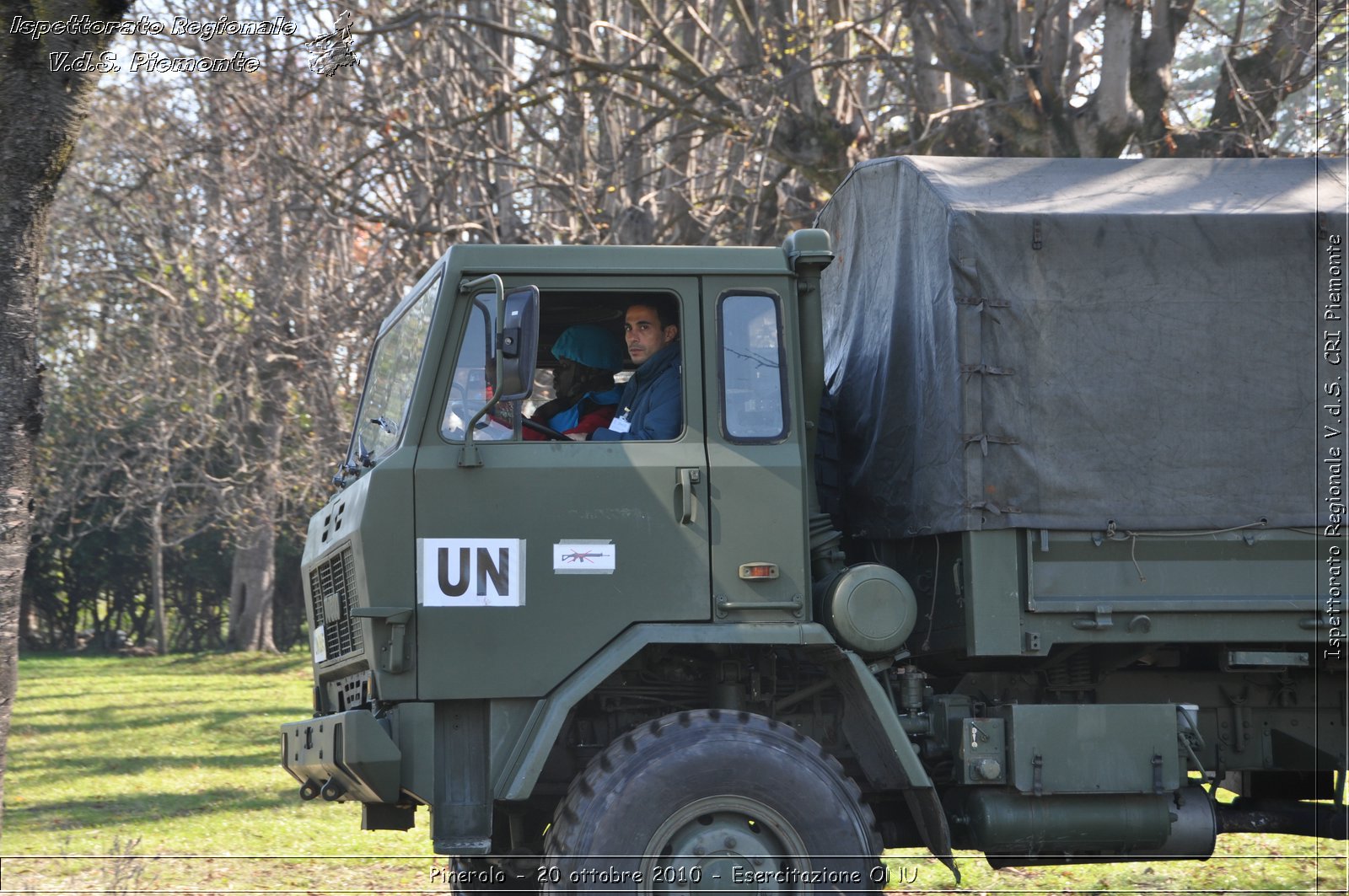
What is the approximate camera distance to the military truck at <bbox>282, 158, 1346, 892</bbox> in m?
5.24

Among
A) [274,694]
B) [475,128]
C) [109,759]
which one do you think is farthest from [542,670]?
[274,694]

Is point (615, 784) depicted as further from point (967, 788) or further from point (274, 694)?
point (274, 694)

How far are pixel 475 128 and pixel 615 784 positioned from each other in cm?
855

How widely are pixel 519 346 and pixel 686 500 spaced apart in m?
0.92

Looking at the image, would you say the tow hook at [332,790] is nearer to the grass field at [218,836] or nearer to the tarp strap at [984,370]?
the grass field at [218,836]

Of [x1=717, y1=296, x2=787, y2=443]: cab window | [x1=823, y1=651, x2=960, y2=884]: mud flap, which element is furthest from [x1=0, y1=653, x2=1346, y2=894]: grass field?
[x1=717, y1=296, x2=787, y2=443]: cab window

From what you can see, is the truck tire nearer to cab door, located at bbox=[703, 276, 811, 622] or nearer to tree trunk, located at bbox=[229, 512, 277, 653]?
cab door, located at bbox=[703, 276, 811, 622]

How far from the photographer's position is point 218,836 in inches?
374

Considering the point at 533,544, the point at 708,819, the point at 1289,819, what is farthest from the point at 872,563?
the point at 1289,819

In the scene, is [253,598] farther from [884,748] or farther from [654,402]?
[884,748]

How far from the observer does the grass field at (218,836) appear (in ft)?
24.8

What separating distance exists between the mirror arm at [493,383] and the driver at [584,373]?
0.69 meters

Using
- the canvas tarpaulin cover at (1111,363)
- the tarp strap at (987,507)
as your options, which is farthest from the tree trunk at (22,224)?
the tarp strap at (987,507)

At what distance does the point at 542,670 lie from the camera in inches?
208
